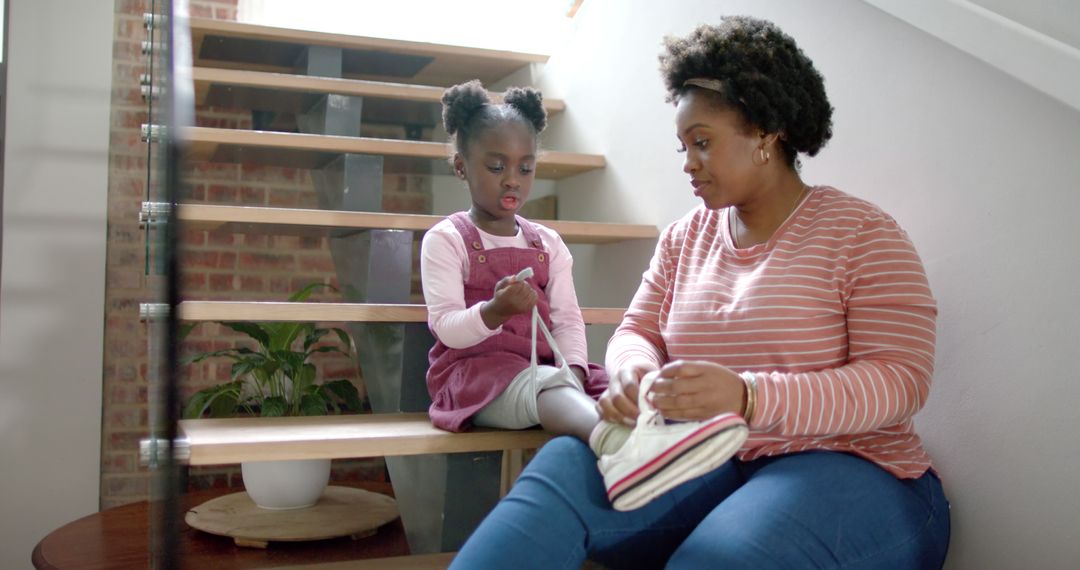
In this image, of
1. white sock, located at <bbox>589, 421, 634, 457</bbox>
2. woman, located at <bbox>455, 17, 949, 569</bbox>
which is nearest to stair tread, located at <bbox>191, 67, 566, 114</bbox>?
woman, located at <bbox>455, 17, 949, 569</bbox>

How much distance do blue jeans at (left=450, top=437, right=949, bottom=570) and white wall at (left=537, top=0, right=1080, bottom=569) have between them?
11cm

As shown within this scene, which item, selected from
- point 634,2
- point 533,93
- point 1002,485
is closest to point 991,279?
point 1002,485

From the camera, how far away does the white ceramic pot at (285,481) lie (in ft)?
8.30

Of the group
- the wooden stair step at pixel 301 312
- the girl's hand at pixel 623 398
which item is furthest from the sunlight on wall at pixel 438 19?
the girl's hand at pixel 623 398

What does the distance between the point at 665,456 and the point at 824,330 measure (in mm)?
333

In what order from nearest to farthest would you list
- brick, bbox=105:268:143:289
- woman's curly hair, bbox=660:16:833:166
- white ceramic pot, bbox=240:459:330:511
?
1. woman's curly hair, bbox=660:16:833:166
2. white ceramic pot, bbox=240:459:330:511
3. brick, bbox=105:268:143:289

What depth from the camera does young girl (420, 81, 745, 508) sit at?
172 centimetres

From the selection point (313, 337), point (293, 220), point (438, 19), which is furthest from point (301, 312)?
point (438, 19)

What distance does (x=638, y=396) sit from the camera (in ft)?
4.29

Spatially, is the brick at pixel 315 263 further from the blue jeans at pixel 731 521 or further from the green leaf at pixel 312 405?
the blue jeans at pixel 731 521

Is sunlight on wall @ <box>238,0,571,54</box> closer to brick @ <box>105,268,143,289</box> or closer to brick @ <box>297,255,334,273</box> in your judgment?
brick @ <box>297,255,334,273</box>

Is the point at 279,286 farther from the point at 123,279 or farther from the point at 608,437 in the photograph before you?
the point at 608,437

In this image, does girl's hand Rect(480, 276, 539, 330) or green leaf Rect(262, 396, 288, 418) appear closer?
girl's hand Rect(480, 276, 539, 330)

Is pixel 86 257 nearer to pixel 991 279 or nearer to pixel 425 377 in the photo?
pixel 425 377
